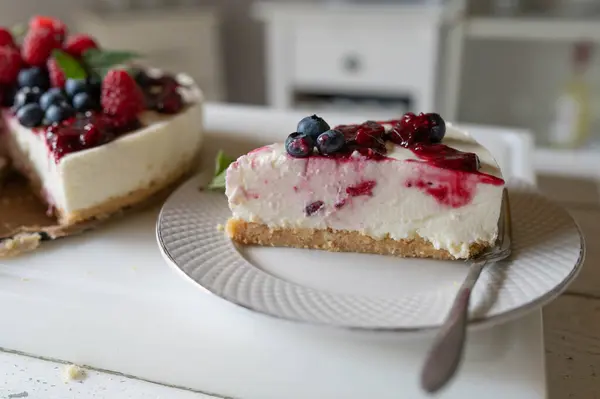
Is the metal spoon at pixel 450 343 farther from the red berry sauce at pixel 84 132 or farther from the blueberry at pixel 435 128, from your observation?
the red berry sauce at pixel 84 132

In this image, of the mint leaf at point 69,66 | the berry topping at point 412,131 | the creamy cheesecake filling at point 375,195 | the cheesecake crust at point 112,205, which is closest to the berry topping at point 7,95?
the mint leaf at point 69,66

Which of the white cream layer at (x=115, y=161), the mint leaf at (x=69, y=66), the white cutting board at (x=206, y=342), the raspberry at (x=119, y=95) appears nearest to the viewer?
the white cutting board at (x=206, y=342)

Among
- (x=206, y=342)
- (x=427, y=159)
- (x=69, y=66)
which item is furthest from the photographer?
(x=69, y=66)

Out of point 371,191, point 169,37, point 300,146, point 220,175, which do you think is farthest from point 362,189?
point 169,37

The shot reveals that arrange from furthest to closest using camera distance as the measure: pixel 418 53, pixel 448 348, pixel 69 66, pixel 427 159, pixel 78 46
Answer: pixel 418 53, pixel 78 46, pixel 69 66, pixel 427 159, pixel 448 348

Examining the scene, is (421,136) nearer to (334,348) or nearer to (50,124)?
(334,348)

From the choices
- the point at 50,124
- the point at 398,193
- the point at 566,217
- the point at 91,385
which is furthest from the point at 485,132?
the point at 91,385

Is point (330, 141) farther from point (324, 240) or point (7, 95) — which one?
point (7, 95)
